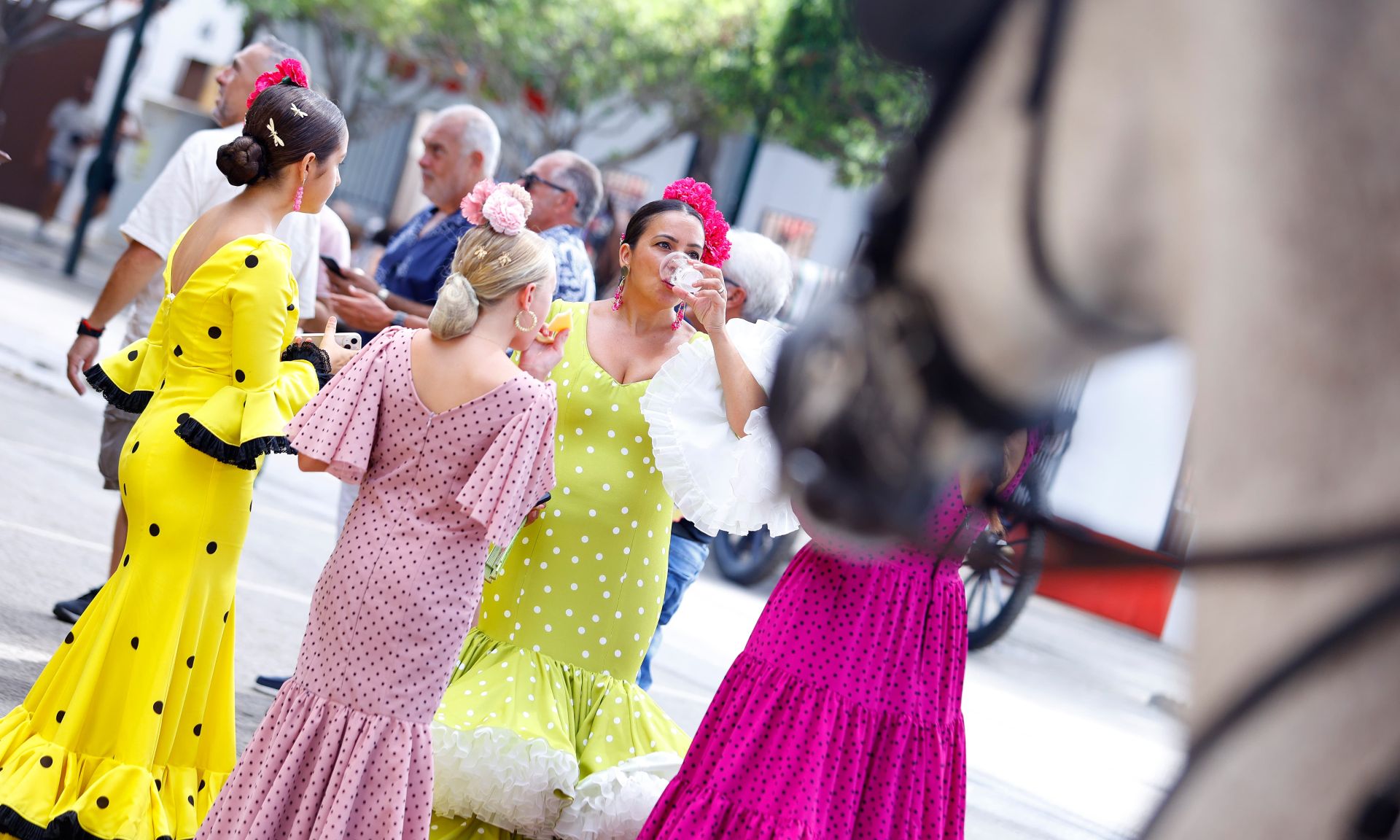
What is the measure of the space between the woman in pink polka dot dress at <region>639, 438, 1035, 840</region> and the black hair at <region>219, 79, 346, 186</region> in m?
1.74

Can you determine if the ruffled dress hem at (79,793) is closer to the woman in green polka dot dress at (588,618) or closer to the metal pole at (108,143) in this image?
the woman in green polka dot dress at (588,618)

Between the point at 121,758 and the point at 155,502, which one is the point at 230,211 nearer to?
the point at 155,502

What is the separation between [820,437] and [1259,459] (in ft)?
1.00

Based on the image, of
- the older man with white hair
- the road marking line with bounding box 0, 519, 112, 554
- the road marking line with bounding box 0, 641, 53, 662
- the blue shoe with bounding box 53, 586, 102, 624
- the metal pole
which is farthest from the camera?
the metal pole

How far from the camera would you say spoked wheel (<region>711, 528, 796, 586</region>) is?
9203 mm

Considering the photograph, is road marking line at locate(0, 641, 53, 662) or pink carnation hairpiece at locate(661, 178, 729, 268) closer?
pink carnation hairpiece at locate(661, 178, 729, 268)

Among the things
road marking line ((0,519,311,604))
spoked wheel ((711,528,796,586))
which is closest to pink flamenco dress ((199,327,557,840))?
road marking line ((0,519,311,604))

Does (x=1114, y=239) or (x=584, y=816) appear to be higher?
(x=1114, y=239)

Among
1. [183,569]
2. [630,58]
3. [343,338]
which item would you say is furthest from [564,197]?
[630,58]

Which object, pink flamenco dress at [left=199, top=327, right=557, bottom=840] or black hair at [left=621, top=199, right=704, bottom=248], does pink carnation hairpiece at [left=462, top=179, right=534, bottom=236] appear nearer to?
pink flamenco dress at [left=199, top=327, right=557, bottom=840]

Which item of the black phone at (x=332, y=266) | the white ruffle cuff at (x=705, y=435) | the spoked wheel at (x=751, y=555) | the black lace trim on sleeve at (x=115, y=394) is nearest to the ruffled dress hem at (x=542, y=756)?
the white ruffle cuff at (x=705, y=435)

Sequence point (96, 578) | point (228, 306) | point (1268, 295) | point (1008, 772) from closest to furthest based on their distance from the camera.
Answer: point (1268, 295), point (228, 306), point (96, 578), point (1008, 772)

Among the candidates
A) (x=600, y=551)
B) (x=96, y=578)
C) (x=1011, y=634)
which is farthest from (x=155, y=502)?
(x=1011, y=634)

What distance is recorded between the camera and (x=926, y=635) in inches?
128
